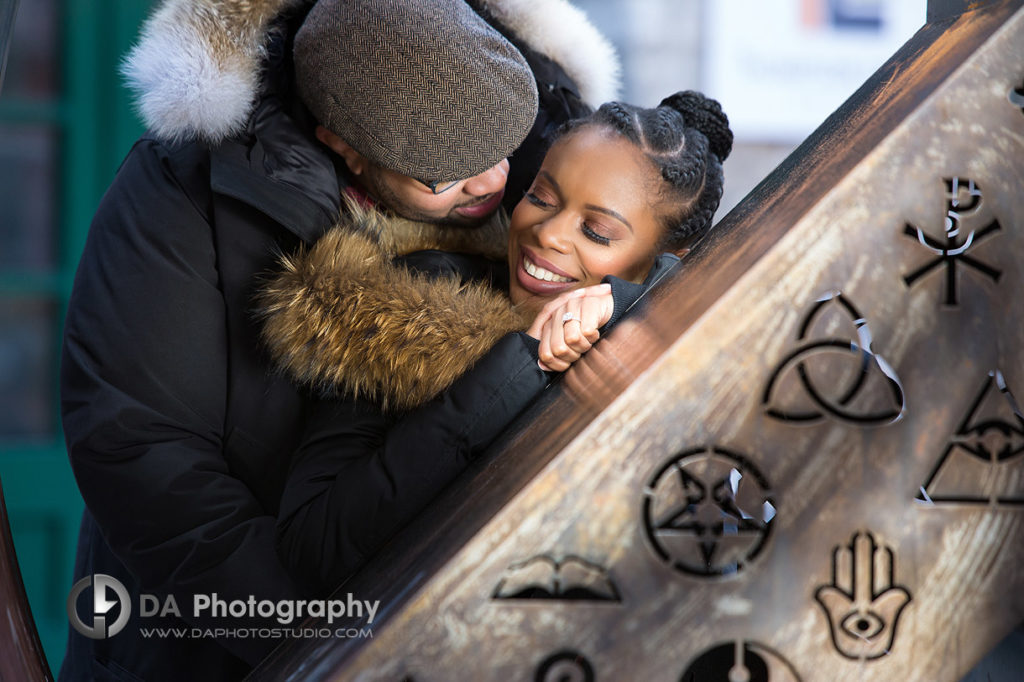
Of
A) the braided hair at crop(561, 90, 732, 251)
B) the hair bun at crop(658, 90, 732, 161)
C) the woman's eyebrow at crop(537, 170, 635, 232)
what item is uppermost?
the hair bun at crop(658, 90, 732, 161)

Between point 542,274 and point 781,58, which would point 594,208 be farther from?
point 781,58

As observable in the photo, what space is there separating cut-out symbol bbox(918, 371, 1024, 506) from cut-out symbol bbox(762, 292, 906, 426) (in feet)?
0.12

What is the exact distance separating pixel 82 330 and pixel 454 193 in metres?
0.36

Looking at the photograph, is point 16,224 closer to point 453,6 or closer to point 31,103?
point 31,103

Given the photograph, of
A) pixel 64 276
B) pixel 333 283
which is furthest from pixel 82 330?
pixel 64 276

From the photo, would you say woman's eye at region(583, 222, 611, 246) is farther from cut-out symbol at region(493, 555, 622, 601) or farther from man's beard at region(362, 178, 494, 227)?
cut-out symbol at region(493, 555, 622, 601)

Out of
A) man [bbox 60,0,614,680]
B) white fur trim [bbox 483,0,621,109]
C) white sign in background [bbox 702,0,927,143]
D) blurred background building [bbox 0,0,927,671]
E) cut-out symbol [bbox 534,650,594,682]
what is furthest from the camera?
white sign in background [bbox 702,0,927,143]

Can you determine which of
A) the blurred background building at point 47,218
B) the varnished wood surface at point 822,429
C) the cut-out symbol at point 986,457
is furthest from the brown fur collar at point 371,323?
the blurred background building at point 47,218

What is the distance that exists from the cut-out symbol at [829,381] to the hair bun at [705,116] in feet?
2.03

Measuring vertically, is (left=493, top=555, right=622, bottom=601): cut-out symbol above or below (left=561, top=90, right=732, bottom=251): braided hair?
below

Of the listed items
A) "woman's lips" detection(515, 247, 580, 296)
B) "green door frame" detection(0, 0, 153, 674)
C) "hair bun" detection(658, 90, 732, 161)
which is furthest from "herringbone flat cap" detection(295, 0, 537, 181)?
"green door frame" detection(0, 0, 153, 674)

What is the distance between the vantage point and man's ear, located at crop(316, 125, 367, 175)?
91 cm

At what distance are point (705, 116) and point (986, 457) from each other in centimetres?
65

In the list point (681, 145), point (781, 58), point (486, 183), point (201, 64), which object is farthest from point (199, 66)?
point (781, 58)
